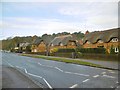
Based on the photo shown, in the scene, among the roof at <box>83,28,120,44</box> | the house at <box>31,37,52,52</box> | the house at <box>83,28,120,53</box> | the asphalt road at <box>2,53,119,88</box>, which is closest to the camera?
the asphalt road at <box>2,53,119,88</box>

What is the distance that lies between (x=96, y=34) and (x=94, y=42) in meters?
2.81

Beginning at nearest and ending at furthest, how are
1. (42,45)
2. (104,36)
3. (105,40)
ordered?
(105,40) < (104,36) < (42,45)

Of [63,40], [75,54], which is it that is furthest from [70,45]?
[75,54]

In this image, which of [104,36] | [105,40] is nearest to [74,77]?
[105,40]

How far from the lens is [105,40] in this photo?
194 feet

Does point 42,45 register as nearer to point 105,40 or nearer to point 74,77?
point 105,40

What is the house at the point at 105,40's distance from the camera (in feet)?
183

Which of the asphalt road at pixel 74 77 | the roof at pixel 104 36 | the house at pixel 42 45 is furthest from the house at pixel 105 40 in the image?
the house at pixel 42 45

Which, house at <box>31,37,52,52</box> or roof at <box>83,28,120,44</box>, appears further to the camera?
house at <box>31,37,52,52</box>

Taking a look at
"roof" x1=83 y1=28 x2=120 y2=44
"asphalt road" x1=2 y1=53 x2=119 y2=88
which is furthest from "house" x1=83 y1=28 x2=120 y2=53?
"asphalt road" x1=2 y1=53 x2=119 y2=88

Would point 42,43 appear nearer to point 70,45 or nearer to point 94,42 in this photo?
point 70,45

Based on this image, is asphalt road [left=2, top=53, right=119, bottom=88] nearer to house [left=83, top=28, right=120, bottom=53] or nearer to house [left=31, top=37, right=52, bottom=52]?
house [left=83, top=28, right=120, bottom=53]

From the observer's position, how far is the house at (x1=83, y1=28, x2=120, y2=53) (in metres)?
55.8

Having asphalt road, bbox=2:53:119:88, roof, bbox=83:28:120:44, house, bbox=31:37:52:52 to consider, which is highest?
roof, bbox=83:28:120:44
